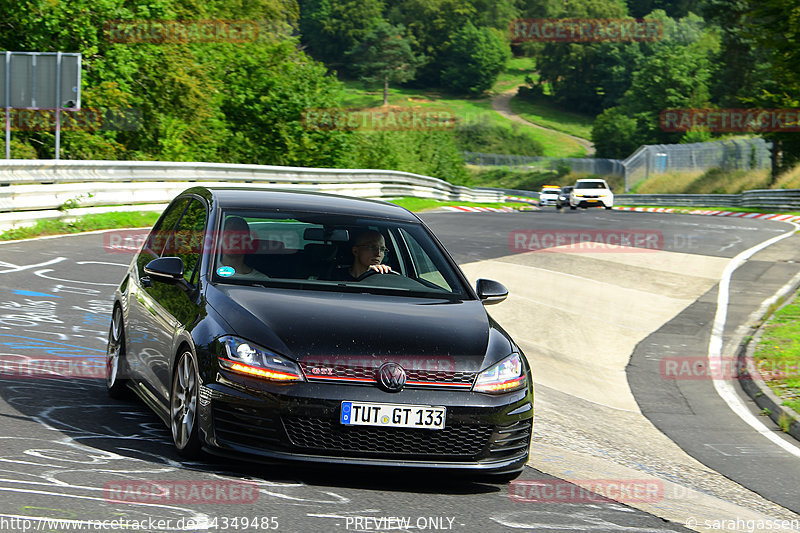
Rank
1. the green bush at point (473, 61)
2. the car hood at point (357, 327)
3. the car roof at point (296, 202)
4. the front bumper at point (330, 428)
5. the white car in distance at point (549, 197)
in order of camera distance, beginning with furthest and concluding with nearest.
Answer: the green bush at point (473, 61)
the white car in distance at point (549, 197)
the car roof at point (296, 202)
the car hood at point (357, 327)
the front bumper at point (330, 428)

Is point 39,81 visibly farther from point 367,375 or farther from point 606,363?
point 367,375

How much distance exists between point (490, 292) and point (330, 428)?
5.98 ft

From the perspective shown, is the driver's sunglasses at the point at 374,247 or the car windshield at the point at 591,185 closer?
the driver's sunglasses at the point at 374,247

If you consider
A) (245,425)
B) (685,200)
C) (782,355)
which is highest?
(245,425)

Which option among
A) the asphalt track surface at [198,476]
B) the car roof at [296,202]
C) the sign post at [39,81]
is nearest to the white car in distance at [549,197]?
the sign post at [39,81]

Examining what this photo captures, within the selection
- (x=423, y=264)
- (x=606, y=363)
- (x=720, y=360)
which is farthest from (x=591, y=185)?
(x=423, y=264)

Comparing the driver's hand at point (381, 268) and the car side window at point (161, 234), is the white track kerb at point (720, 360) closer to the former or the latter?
the driver's hand at point (381, 268)

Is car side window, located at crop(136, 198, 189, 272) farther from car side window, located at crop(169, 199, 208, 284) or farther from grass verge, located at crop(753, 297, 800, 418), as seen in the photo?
grass verge, located at crop(753, 297, 800, 418)

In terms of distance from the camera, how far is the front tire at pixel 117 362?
23.7ft

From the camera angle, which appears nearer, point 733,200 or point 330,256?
point 330,256

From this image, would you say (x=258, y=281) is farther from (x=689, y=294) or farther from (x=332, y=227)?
(x=689, y=294)

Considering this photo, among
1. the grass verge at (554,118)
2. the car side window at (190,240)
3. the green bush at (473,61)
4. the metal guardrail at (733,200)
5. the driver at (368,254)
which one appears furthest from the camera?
the green bush at (473,61)

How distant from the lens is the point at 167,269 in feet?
20.7

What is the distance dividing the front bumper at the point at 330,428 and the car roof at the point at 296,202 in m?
1.68
